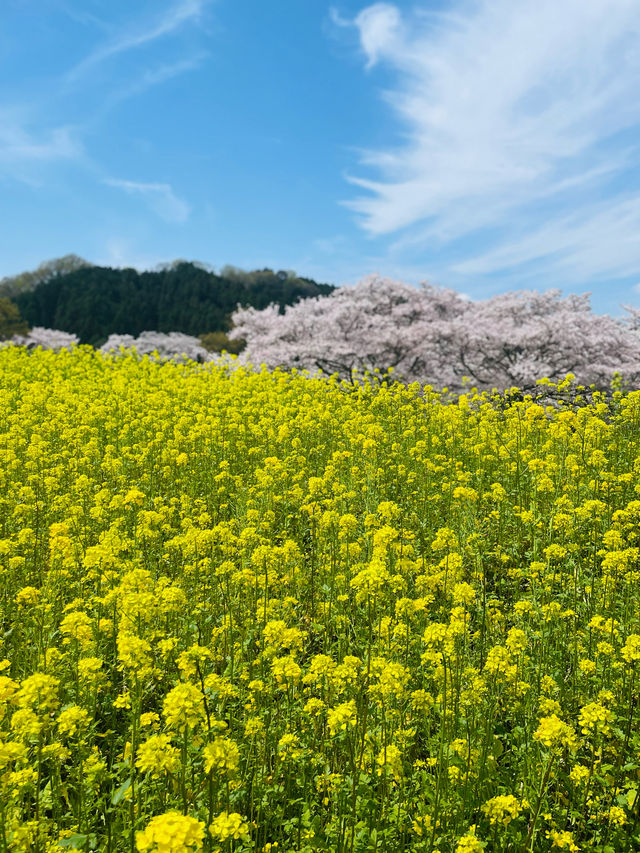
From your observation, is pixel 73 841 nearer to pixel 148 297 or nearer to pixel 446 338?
pixel 446 338

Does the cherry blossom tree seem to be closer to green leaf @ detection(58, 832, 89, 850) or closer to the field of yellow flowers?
the field of yellow flowers

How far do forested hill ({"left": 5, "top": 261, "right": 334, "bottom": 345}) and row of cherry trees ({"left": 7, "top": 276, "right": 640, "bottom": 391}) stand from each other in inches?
1509

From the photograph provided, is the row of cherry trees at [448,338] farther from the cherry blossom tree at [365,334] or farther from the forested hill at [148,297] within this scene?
the forested hill at [148,297]

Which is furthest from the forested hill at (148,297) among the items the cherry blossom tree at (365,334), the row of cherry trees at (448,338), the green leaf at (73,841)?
the green leaf at (73,841)

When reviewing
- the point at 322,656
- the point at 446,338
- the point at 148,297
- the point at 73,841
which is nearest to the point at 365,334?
the point at 446,338

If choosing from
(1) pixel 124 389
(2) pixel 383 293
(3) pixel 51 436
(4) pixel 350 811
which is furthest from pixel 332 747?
(2) pixel 383 293

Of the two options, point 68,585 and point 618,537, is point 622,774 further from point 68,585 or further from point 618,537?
point 68,585

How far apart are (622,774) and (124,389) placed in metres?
12.5

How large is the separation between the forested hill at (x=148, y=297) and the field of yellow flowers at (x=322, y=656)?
182 feet

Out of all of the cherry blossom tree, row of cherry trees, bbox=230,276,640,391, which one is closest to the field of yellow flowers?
row of cherry trees, bbox=230,276,640,391

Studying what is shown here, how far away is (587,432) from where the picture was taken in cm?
936

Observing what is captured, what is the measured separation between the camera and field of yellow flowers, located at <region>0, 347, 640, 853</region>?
3117 mm

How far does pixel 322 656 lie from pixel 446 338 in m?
21.1

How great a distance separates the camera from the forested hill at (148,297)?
63.3 meters
